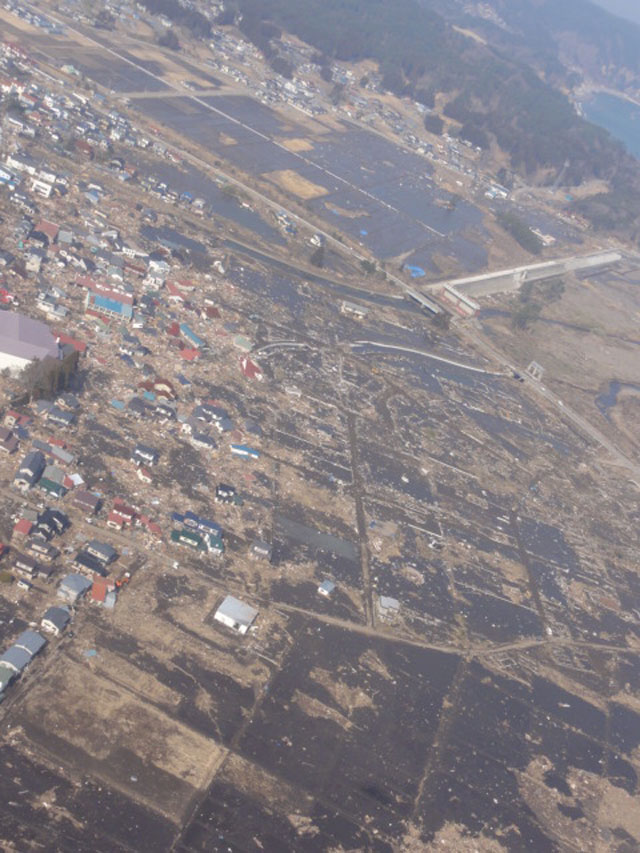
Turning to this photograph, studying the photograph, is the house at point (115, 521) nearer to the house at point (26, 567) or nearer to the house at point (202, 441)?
the house at point (26, 567)

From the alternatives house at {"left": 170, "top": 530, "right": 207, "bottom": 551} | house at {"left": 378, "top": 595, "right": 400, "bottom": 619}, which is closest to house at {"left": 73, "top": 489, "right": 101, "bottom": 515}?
house at {"left": 170, "top": 530, "right": 207, "bottom": 551}

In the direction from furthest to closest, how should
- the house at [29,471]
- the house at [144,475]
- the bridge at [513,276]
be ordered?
the bridge at [513,276] < the house at [144,475] < the house at [29,471]

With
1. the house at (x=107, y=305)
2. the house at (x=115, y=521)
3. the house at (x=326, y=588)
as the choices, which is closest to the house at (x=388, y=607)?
the house at (x=326, y=588)

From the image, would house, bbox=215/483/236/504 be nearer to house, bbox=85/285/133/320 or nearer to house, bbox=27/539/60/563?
house, bbox=27/539/60/563

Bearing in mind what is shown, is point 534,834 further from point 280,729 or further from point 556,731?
point 280,729

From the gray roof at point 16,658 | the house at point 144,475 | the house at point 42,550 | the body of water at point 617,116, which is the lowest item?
the gray roof at point 16,658
